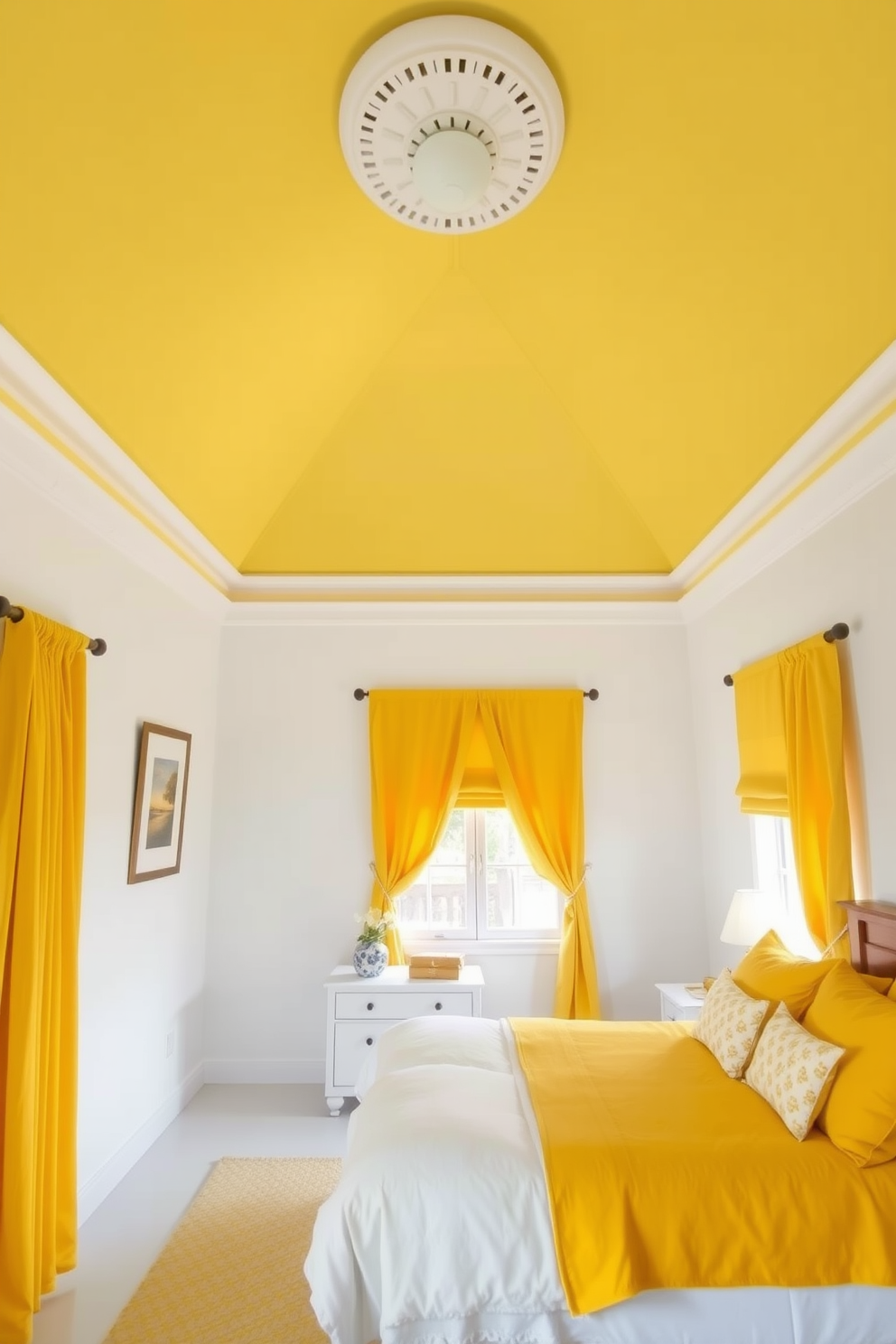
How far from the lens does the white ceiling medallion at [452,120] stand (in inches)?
83.3

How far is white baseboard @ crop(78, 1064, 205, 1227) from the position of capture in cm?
315

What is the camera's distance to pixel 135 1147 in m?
3.60

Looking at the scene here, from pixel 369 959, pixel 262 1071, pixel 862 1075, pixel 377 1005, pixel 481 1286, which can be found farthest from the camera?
pixel 262 1071

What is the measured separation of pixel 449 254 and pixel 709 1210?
357cm

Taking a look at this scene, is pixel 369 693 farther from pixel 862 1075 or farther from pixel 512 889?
pixel 862 1075

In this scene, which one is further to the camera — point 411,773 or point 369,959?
point 411,773

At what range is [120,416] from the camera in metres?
3.02

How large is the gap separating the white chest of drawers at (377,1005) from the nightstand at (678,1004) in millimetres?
1017

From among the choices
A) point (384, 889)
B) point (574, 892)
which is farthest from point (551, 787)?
point (384, 889)

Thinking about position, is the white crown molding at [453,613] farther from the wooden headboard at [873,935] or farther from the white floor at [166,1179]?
the white floor at [166,1179]

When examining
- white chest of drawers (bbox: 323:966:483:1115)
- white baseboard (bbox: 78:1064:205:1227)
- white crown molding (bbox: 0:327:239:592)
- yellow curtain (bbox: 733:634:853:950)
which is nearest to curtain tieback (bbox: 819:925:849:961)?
yellow curtain (bbox: 733:634:853:950)

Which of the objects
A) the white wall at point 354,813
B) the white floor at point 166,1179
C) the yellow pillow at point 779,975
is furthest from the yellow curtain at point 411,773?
the yellow pillow at point 779,975

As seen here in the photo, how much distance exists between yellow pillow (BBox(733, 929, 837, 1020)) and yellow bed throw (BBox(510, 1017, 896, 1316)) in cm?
59

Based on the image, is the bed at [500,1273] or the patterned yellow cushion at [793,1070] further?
the patterned yellow cushion at [793,1070]
